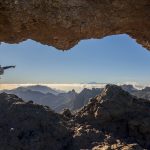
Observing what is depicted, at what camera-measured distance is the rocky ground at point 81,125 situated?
1434 centimetres

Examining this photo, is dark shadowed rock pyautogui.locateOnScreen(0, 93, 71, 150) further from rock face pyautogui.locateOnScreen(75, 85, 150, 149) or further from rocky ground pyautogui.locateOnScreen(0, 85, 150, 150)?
rock face pyautogui.locateOnScreen(75, 85, 150, 149)

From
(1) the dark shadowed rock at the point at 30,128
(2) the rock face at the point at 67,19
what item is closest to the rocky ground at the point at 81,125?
(1) the dark shadowed rock at the point at 30,128

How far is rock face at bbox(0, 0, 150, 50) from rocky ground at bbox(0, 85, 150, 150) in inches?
334

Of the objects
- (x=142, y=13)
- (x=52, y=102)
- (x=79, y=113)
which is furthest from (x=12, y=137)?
(x=52, y=102)

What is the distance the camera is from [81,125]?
16188 millimetres

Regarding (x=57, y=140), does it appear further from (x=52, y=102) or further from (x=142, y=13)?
(x=52, y=102)

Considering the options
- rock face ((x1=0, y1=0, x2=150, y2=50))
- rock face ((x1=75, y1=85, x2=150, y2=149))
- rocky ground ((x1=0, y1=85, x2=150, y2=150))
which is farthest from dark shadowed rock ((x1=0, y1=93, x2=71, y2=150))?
rock face ((x1=0, y1=0, x2=150, y2=50))

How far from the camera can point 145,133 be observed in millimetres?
15680

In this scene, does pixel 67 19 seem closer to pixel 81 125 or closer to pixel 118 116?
pixel 81 125

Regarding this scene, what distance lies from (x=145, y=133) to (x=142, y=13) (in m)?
Result: 10.7

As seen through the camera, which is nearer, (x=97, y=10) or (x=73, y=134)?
(x=97, y=10)

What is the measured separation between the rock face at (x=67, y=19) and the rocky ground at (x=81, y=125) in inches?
334

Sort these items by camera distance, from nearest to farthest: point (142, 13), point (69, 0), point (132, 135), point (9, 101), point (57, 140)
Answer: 1. point (69, 0)
2. point (142, 13)
3. point (57, 140)
4. point (132, 135)
5. point (9, 101)

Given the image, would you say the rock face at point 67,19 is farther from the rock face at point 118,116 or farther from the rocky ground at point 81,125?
the rock face at point 118,116
